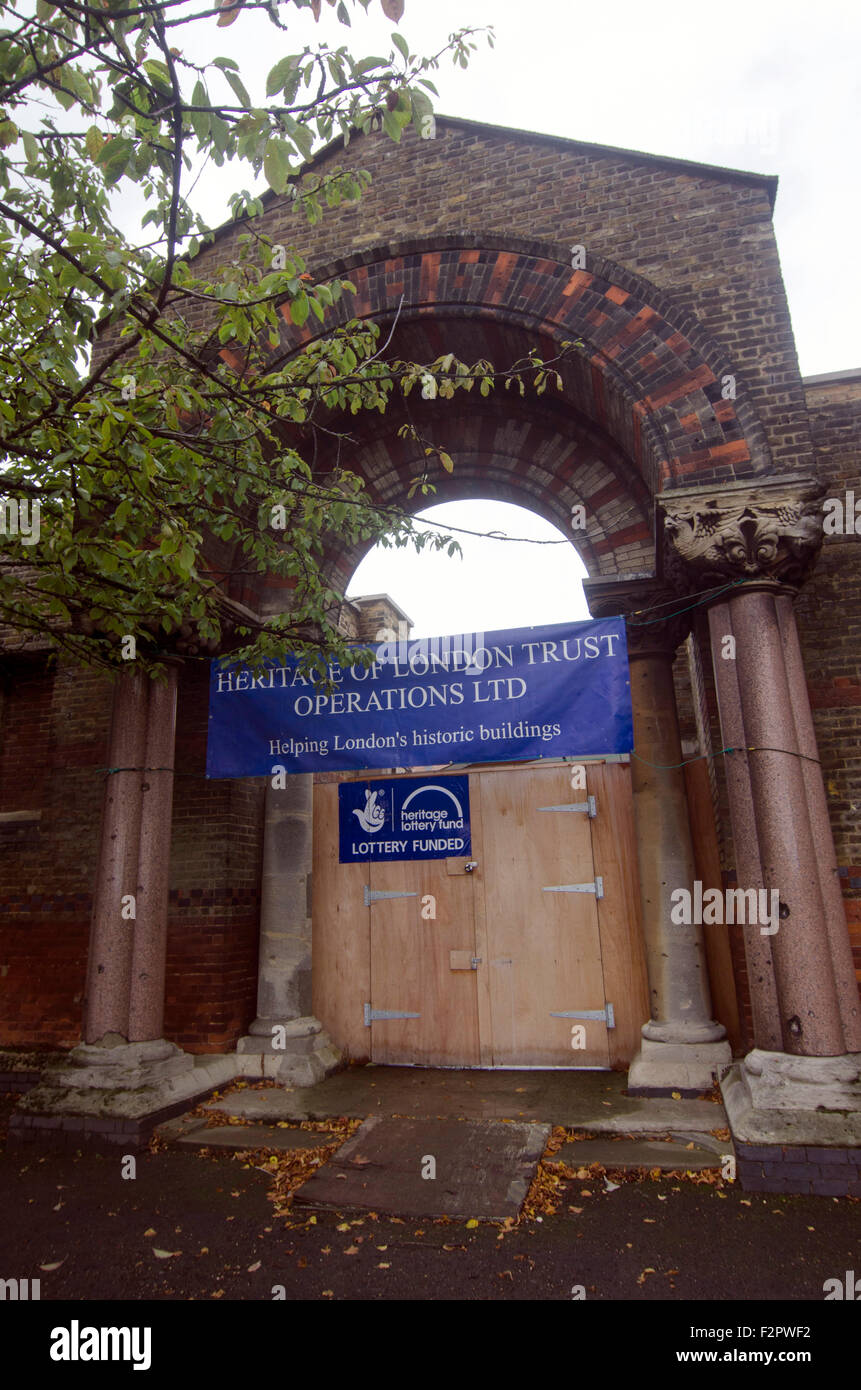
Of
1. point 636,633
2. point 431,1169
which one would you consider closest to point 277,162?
point 636,633

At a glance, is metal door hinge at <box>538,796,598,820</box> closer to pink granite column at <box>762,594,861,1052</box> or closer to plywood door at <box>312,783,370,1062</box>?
plywood door at <box>312,783,370,1062</box>

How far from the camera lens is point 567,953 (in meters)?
6.54

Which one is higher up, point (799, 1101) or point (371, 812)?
point (371, 812)

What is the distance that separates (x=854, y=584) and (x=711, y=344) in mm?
2041

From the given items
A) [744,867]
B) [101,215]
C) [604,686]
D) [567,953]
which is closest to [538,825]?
[567,953]

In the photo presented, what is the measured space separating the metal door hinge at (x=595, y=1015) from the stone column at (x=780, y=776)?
141 centimetres

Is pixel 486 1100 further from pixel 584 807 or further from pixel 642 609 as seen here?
pixel 642 609

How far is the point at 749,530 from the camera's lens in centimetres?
516

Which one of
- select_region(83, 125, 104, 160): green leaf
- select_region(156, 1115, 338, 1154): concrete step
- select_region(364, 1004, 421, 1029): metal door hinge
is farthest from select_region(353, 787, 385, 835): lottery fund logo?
select_region(83, 125, 104, 160): green leaf

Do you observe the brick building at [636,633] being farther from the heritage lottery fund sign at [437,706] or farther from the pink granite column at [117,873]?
the heritage lottery fund sign at [437,706]

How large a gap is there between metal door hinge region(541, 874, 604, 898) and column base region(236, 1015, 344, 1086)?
2263mm

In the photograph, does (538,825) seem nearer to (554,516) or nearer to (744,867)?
(744,867)

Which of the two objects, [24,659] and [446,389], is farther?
[24,659]

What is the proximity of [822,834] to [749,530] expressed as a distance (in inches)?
77.3
